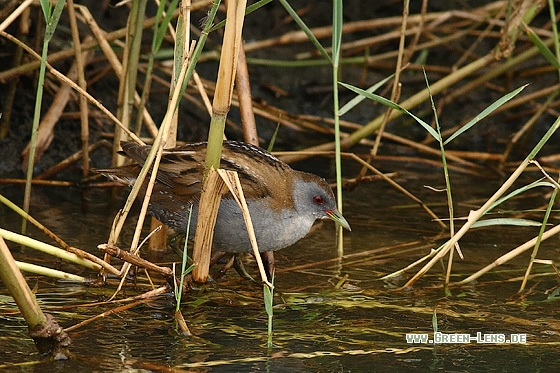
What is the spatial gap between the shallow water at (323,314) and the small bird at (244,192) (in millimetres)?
236

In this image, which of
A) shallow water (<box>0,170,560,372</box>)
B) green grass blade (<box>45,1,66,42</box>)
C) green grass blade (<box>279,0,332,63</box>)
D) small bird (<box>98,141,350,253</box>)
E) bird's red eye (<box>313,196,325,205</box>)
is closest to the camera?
shallow water (<box>0,170,560,372</box>)

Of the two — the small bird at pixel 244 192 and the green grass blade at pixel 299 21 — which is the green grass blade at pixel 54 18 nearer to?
the small bird at pixel 244 192

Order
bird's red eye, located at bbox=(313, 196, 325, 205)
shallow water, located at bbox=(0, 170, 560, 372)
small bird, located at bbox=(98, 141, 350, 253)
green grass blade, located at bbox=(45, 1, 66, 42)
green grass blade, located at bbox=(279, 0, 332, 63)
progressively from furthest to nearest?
bird's red eye, located at bbox=(313, 196, 325, 205)
small bird, located at bbox=(98, 141, 350, 253)
green grass blade, located at bbox=(279, 0, 332, 63)
green grass blade, located at bbox=(45, 1, 66, 42)
shallow water, located at bbox=(0, 170, 560, 372)

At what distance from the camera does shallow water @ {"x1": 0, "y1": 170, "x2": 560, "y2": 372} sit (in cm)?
282

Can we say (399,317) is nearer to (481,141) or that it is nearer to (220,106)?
(220,106)

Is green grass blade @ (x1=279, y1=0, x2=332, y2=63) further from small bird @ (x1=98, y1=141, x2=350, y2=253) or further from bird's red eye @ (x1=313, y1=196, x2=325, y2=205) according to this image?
bird's red eye @ (x1=313, y1=196, x2=325, y2=205)

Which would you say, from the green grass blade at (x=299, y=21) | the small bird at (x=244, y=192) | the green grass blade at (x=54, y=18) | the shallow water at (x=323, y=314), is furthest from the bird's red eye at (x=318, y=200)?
the green grass blade at (x=54, y=18)

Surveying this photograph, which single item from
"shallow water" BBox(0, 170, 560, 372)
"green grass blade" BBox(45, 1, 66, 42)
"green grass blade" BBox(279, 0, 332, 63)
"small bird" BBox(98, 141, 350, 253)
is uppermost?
"green grass blade" BBox(279, 0, 332, 63)

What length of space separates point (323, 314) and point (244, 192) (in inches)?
24.3

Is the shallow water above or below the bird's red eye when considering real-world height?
below

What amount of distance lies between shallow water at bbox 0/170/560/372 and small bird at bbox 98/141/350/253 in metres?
0.24

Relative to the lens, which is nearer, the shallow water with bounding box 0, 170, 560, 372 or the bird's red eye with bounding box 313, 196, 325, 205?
the shallow water with bounding box 0, 170, 560, 372

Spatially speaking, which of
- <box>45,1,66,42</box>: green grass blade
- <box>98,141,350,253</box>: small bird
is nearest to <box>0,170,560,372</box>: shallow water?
<box>98,141,350,253</box>: small bird

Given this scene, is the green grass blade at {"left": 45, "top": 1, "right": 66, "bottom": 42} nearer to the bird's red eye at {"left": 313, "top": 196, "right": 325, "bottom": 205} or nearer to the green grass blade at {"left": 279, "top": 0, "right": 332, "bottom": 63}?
the green grass blade at {"left": 279, "top": 0, "right": 332, "bottom": 63}
